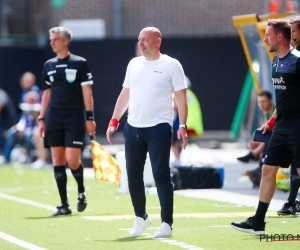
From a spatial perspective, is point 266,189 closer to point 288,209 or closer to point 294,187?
point 288,209

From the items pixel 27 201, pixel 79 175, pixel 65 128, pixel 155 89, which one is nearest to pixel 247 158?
pixel 27 201

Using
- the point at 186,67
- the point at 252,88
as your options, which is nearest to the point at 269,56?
the point at 252,88

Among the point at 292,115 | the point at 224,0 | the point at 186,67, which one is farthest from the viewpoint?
the point at 224,0

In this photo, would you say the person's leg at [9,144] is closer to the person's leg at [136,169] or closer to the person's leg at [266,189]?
the person's leg at [136,169]

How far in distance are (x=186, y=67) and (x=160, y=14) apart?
4.12 m

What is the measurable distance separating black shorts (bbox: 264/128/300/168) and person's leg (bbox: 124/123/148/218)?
1180 millimetres

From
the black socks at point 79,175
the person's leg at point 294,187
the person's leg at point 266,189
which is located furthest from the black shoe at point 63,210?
the person's leg at point 266,189

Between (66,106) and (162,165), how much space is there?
2.81m

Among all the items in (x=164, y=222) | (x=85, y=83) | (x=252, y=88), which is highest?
(x=85, y=83)

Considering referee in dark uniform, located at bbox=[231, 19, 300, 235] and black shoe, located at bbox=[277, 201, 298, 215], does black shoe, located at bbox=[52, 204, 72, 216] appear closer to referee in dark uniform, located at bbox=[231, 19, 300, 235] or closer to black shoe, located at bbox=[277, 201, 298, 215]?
black shoe, located at bbox=[277, 201, 298, 215]

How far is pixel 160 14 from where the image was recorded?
29.5 metres

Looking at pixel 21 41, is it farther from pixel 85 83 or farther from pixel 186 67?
pixel 85 83

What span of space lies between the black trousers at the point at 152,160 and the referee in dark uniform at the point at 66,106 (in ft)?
7.81

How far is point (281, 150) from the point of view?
869cm
